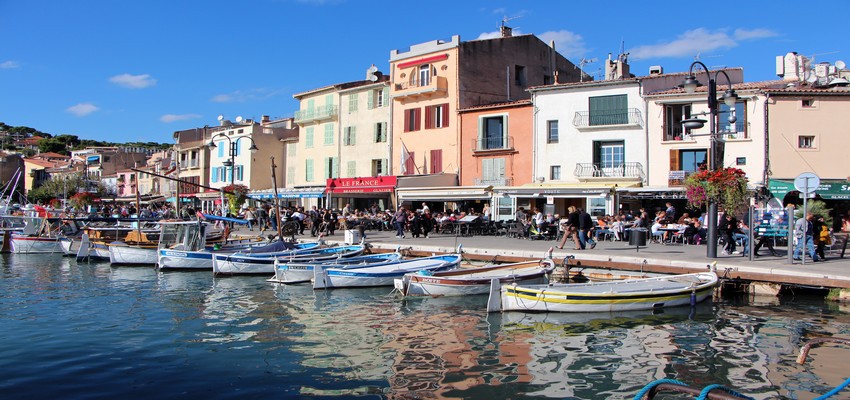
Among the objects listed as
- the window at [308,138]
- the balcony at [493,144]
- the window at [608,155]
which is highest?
the window at [308,138]

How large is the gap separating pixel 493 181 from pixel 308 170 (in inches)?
739

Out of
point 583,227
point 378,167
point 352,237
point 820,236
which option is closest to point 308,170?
point 378,167

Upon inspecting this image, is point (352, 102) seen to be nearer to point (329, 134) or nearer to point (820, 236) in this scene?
point (329, 134)

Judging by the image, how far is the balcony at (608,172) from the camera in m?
33.3

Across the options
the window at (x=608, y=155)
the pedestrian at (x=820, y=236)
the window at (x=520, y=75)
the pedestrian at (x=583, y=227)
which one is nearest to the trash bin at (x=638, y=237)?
the pedestrian at (x=583, y=227)

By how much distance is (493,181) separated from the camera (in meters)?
38.3

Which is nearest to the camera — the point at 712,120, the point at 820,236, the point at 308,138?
the point at 712,120

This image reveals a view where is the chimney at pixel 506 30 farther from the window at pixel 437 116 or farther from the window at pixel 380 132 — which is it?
the window at pixel 380 132

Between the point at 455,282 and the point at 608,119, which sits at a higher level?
the point at 608,119

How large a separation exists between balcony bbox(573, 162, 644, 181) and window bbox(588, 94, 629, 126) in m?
2.32

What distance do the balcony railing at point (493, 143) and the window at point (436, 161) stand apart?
295 centimetres

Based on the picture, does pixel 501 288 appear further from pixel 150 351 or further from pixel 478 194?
pixel 478 194

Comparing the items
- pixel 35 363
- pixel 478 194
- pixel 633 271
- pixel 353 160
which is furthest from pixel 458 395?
pixel 353 160

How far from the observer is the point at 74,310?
16.0 meters
